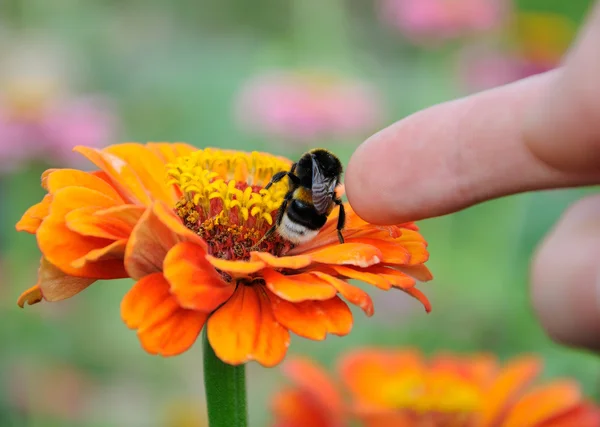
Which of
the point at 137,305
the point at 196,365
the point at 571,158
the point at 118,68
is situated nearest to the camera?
the point at 571,158

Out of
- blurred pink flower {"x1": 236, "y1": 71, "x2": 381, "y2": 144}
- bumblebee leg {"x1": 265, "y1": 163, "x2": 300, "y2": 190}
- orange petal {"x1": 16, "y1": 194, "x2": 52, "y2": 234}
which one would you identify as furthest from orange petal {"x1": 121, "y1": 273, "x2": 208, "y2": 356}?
blurred pink flower {"x1": 236, "y1": 71, "x2": 381, "y2": 144}

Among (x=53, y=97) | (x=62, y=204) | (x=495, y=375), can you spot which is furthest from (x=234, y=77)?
(x=62, y=204)

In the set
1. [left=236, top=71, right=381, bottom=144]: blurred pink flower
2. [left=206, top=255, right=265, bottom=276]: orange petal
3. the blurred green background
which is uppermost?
[left=206, top=255, right=265, bottom=276]: orange petal

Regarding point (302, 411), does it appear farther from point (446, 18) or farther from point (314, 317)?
point (446, 18)

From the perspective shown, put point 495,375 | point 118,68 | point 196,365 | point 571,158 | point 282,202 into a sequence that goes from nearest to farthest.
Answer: point 571,158
point 282,202
point 495,375
point 196,365
point 118,68

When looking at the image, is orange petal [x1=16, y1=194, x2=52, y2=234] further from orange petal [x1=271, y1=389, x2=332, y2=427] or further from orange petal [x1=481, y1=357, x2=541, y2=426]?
orange petal [x1=481, y1=357, x2=541, y2=426]

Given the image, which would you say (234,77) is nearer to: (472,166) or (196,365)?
(196,365)

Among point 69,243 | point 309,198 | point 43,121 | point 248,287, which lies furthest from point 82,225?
point 43,121

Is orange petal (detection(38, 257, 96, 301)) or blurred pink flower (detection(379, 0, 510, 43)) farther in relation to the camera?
blurred pink flower (detection(379, 0, 510, 43))
